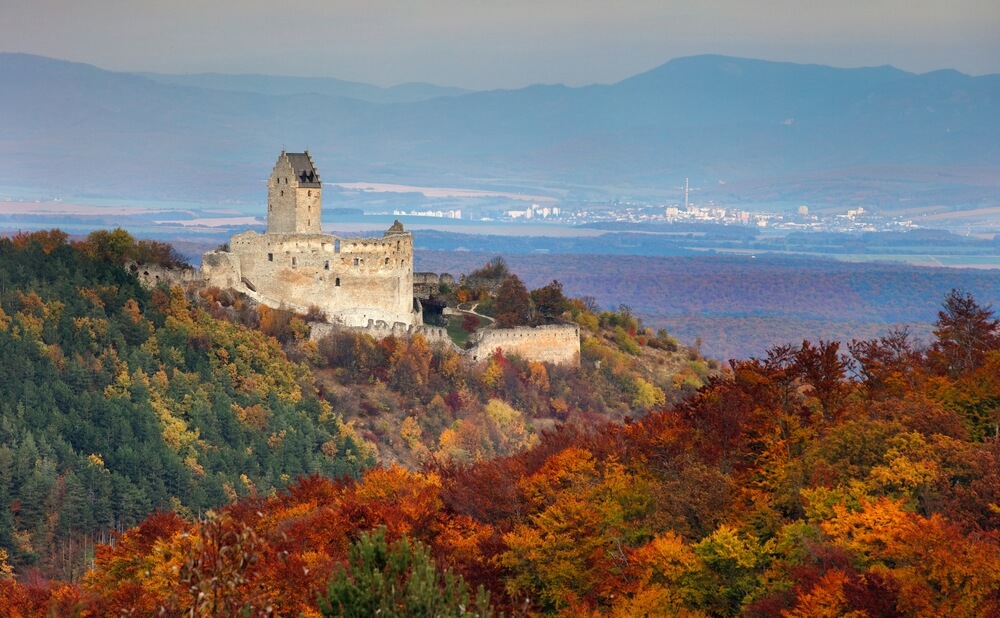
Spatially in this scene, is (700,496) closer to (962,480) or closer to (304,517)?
(962,480)

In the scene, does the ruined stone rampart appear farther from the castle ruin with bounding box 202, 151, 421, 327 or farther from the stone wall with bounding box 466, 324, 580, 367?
the stone wall with bounding box 466, 324, 580, 367

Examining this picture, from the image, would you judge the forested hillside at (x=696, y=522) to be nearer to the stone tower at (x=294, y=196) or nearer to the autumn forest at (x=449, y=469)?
the autumn forest at (x=449, y=469)

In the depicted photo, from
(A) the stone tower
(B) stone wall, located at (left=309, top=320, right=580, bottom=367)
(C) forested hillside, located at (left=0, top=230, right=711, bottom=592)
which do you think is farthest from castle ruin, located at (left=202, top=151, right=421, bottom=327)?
(C) forested hillside, located at (left=0, top=230, right=711, bottom=592)

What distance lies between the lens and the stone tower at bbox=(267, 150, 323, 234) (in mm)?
65188

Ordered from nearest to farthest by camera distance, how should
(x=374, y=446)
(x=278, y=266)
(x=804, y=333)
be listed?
1. (x=374, y=446)
2. (x=278, y=266)
3. (x=804, y=333)

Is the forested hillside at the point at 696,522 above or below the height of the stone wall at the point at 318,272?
below

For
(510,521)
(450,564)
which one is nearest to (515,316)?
(510,521)

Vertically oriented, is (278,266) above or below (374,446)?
above

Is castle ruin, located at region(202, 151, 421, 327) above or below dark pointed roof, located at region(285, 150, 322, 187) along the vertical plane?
below

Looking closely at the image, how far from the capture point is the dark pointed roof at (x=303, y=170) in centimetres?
6525

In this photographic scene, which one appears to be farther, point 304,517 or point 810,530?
point 304,517

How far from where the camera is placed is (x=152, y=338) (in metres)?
61.4

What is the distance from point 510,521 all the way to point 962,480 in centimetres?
998

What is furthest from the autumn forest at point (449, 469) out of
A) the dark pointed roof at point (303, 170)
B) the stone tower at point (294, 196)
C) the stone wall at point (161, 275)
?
the dark pointed roof at point (303, 170)
